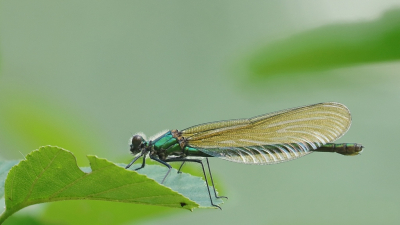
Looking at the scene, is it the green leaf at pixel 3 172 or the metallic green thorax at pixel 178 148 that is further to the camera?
the metallic green thorax at pixel 178 148

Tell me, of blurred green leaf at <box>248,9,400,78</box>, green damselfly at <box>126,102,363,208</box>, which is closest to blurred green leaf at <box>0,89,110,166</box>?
green damselfly at <box>126,102,363,208</box>

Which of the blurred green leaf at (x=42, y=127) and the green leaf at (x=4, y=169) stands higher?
the blurred green leaf at (x=42, y=127)

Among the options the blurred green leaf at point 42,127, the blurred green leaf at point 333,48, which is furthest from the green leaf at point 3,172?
the blurred green leaf at point 333,48

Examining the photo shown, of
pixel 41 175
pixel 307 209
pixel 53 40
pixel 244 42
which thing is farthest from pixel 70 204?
pixel 244 42

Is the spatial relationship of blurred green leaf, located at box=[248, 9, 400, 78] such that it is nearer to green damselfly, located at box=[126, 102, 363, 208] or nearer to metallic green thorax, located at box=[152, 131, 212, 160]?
green damselfly, located at box=[126, 102, 363, 208]

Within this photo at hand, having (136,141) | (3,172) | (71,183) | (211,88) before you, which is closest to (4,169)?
(3,172)

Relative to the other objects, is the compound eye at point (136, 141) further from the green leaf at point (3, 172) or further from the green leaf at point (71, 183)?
the green leaf at point (71, 183)

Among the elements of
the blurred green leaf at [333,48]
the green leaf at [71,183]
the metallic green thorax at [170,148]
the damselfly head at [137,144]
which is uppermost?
the blurred green leaf at [333,48]
